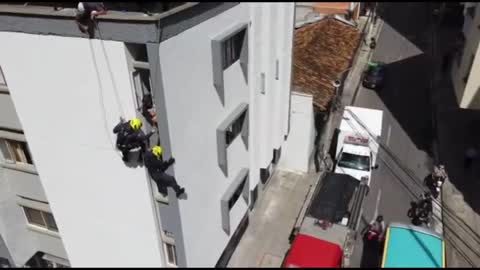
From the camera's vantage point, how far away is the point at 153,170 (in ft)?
27.5

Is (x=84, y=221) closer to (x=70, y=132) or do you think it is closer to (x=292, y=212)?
(x=70, y=132)

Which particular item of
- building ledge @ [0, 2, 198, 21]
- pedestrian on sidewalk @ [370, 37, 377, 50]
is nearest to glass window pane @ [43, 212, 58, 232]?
building ledge @ [0, 2, 198, 21]

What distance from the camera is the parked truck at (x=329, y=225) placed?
40.4 ft

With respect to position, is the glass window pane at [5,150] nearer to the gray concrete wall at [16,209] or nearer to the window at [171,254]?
the gray concrete wall at [16,209]

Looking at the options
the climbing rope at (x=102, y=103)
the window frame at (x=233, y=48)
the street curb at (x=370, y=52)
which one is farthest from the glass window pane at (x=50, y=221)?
the street curb at (x=370, y=52)

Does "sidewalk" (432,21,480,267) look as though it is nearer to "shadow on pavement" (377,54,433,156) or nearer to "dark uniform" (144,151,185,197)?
"shadow on pavement" (377,54,433,156)

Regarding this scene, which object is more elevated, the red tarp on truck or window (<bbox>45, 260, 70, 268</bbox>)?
the red tarp on truck

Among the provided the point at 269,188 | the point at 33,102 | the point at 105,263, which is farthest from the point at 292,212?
the point at 33,102

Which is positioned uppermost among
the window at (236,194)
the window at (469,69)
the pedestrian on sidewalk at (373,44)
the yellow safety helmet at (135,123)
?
the yellow safety helmet at (135,123)

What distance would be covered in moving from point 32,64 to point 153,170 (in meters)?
3.31

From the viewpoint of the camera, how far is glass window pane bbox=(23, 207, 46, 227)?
11.5m

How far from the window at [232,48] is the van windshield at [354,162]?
8.73 meters

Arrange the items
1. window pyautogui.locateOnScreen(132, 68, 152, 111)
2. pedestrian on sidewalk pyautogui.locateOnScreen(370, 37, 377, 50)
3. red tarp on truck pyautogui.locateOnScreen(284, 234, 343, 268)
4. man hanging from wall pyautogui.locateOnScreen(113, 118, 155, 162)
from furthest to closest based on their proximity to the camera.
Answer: pedestrian on sidewalk pyautogui.locateOnScreen(370, 37, 377, 50) → red tarp on truck pyautogui.locateOnScreen(284, 234, 343, 268) → man hanging from wall pyautogui.locateOnScreen(113, 118, 155, 162) → window pyautogui.locateOnScreen(132, 68, 152, 111)

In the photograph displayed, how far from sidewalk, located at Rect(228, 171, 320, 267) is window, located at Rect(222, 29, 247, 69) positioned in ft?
25.7
